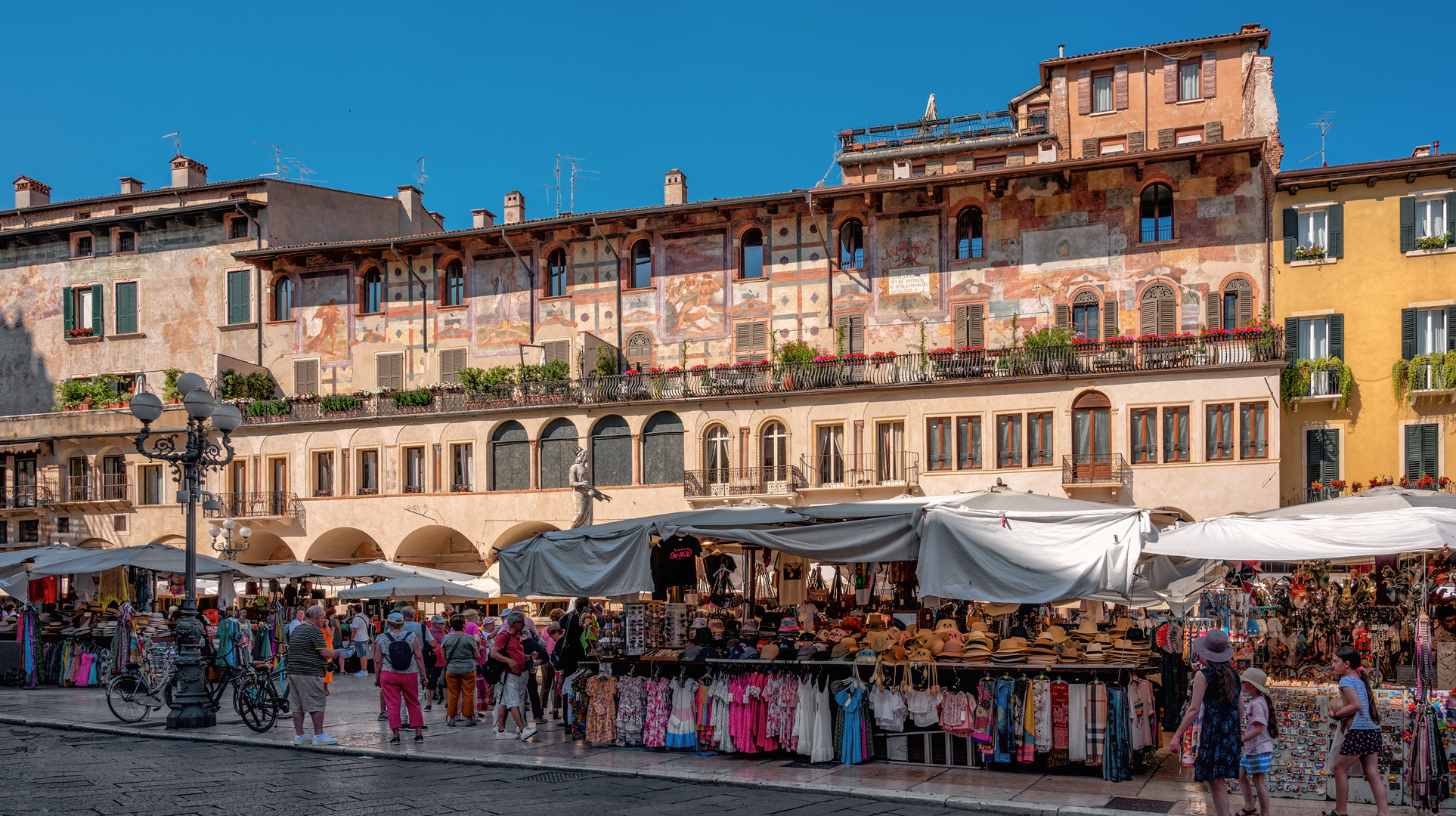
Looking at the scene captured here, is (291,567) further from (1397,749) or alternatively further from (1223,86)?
(1223,86)

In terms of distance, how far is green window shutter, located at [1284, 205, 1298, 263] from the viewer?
2962 cm

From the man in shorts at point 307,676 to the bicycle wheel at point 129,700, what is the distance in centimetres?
333

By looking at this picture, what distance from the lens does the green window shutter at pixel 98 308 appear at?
41.5 m

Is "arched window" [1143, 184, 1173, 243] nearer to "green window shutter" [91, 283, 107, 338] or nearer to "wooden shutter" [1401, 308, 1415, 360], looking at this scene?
"wooden shutter" [1401, 308, 1415, 360]

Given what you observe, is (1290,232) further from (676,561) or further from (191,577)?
(191,577)

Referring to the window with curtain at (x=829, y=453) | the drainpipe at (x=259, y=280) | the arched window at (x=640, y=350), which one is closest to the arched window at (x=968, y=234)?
the window with curtain at (x=829, y=453)

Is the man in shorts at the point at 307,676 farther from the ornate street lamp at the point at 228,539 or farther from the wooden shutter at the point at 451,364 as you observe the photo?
the wooden shutter at the point at 451,364

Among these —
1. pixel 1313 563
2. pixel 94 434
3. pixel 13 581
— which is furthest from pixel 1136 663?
pixel 94 434

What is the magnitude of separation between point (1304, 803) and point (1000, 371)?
21.3m

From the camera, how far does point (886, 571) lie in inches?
699

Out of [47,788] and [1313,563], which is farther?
[1313,563]

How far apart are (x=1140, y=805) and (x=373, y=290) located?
3335 cm

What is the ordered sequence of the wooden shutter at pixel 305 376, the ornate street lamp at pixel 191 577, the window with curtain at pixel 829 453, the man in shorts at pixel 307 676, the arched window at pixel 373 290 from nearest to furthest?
1. the man in shorts at pixel 307 676
2. the ornate street lamp at pixel 191 577
3. the window with curtain at pixel 829 453
4. the arched window at pixel 373 290
5. the wooden shutter at pixel 305 376

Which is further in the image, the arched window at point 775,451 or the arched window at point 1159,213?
the arched window at point 775,451
